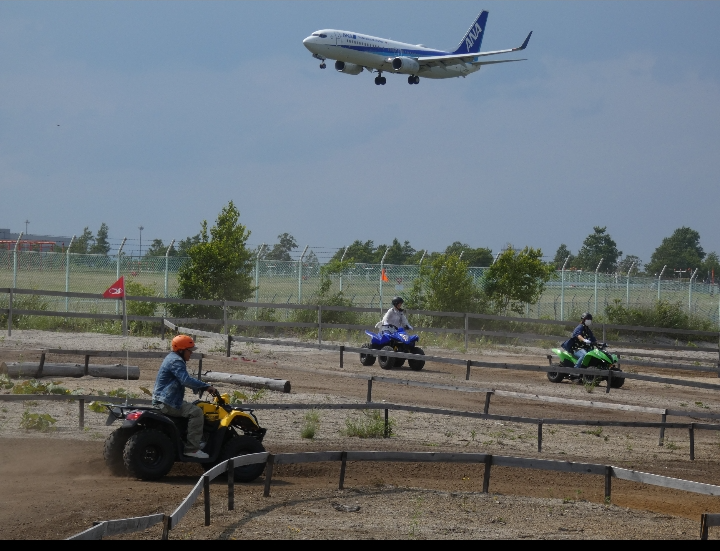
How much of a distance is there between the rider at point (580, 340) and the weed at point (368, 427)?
826 cm

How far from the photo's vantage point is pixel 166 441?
994 centimetres

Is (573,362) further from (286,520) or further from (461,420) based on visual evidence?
(286,520)

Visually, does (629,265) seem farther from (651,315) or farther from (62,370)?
(62,370)

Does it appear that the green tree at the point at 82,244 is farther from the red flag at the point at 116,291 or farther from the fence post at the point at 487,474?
the fence post at the point at 487,474

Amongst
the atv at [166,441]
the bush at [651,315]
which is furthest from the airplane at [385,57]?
the atv at [166,441]

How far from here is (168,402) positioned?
32.9 ft

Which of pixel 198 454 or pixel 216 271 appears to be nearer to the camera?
pixel 198 454

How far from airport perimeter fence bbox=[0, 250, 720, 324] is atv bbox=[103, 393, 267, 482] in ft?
73.5

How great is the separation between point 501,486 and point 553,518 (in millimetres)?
1992

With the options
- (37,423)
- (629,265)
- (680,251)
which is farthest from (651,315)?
(680,251)

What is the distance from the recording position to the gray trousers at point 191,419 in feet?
33.0

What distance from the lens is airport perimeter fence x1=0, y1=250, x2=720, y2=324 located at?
3316 centimetres

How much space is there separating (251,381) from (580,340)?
887 cm
